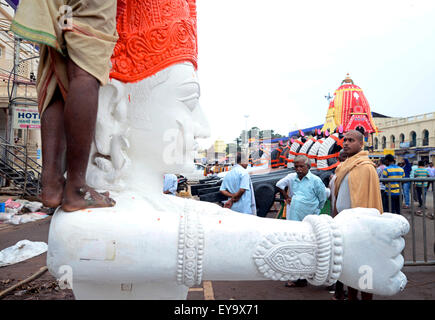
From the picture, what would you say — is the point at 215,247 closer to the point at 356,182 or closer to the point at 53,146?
the point at 53,146

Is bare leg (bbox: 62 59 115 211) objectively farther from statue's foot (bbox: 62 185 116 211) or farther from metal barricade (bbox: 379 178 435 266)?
metal barricade (bbox: 379 178 435 266)

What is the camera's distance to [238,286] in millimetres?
3242

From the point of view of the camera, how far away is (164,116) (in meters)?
1.20

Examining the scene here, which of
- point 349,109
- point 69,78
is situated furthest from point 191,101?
point 349,109

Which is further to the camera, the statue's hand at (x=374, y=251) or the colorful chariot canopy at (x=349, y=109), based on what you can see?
the colorful chariot canopy at (x=349, y=109)

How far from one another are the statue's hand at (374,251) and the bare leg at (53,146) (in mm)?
1014

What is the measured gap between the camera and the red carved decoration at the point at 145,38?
1.14 metres

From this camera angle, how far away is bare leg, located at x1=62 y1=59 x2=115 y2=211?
974 mm

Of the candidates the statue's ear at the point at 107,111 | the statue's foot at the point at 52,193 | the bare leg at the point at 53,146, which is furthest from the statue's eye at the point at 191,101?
the statue's foot at the point at 52,193

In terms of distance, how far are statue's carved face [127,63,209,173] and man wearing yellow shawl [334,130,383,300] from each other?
202 cm

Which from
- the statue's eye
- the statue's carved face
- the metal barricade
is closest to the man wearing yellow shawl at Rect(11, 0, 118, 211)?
the statue's carved face

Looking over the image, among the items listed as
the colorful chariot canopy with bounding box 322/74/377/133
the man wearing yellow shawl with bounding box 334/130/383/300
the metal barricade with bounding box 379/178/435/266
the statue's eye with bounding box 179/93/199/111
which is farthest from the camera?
the colorful chariot canopy with bounding box 322/74/377/133

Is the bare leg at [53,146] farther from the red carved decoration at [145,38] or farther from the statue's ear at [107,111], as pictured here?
the red carved decoration at [145,38]

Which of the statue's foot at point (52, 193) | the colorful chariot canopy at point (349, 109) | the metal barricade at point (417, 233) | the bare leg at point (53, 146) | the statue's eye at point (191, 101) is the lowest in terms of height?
the metal barricade at point (417, 233)
